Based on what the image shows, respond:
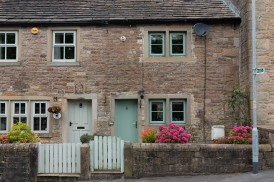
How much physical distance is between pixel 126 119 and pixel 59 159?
4932mm

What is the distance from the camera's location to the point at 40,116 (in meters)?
14.7

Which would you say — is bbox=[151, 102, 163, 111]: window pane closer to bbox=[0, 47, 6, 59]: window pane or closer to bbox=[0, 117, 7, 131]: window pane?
bbox=[0, 117, 7, 131]: window pane

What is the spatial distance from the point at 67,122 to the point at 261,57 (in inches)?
295

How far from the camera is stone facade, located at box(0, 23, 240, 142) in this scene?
14547 millimetres

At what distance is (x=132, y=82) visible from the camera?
1461 cm

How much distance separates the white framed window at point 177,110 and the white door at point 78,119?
10.4 feet

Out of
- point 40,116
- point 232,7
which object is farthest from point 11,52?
point 232,7

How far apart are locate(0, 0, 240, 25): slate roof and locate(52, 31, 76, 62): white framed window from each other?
531 millimetres

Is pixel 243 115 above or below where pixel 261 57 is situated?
below

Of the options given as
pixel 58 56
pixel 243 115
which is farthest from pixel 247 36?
pixel 58 56

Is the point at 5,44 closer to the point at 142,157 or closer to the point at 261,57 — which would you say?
the point at 142,157

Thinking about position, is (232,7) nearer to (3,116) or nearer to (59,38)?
(59,38)

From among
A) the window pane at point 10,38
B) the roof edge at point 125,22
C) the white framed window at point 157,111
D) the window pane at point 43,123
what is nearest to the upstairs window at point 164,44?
the roof edge at point 125,22

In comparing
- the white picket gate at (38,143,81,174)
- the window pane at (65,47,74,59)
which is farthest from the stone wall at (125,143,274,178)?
the window pane at (65,47,74,59)
